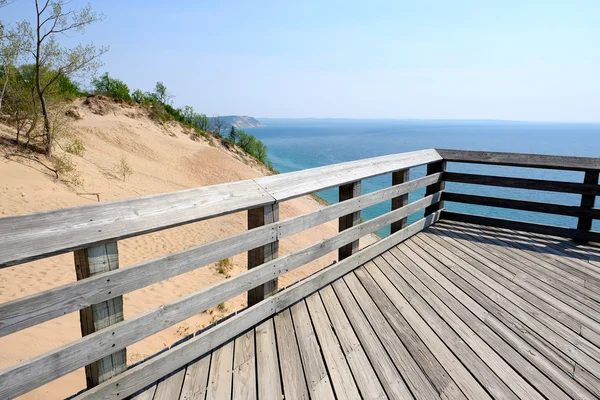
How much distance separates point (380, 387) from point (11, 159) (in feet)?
49.5

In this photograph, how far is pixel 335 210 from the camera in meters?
3.20

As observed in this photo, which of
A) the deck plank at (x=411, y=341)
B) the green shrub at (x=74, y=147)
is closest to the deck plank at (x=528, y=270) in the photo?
the deck plank at (x=411, y=341)

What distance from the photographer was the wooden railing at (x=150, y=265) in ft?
5.02

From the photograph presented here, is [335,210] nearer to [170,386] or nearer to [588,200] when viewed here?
[170,386]

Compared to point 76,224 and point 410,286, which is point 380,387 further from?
point 76,224

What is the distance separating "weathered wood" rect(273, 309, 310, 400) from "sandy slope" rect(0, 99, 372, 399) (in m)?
1.70

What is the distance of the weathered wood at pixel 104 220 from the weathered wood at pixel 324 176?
0.31 m

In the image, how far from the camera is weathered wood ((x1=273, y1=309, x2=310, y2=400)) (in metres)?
1.99

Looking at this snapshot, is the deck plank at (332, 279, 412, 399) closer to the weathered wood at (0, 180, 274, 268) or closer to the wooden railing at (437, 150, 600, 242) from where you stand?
the weathered wood at (0, 180, 274, 268)

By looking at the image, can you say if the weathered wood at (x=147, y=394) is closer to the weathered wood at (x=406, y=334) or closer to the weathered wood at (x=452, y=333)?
the weathered wood at (x=406, y=334)

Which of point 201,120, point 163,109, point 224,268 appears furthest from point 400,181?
point 201,120

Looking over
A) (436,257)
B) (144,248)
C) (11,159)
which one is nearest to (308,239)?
(144,248)

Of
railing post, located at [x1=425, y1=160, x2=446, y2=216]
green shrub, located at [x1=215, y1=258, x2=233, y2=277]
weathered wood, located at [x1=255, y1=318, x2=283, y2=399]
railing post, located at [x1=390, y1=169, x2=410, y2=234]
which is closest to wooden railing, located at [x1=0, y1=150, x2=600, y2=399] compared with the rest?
weathered wood, located at [x1=255, y1=318, x2=283, y2=399]

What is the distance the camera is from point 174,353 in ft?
6.94
